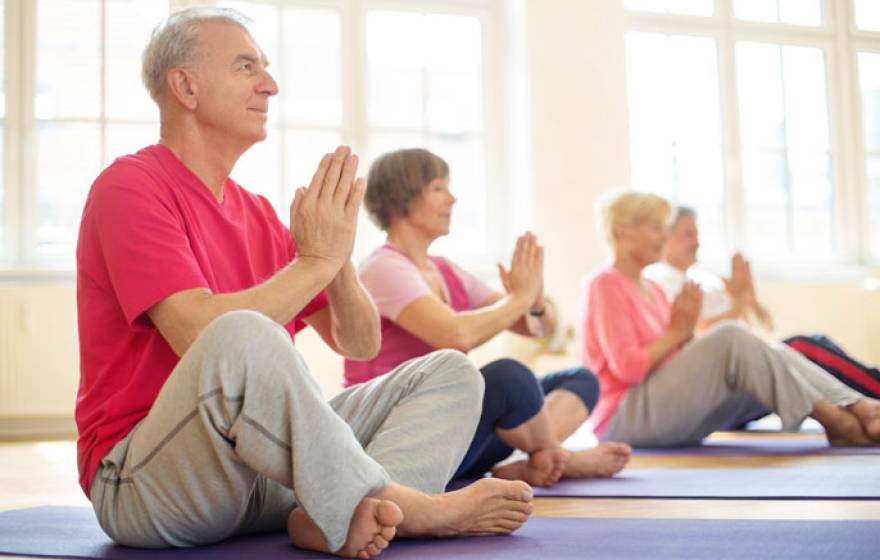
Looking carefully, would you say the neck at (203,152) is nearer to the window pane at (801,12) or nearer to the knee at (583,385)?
the knee at (583,385)

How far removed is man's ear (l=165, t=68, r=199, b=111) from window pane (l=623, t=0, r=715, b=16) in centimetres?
470

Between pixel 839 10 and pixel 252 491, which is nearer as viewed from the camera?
pixel 252 491

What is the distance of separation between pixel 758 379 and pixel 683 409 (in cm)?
25

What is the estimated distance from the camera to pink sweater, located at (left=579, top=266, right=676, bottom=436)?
313 centimetres

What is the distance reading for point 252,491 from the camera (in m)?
1.58

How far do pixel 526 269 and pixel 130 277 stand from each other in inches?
47.9

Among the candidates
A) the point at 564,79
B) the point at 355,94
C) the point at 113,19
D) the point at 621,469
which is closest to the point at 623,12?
the point at 564,79

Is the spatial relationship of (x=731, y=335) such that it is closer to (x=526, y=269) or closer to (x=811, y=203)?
(x=526, y=269)

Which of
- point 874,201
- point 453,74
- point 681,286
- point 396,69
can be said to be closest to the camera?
point 681,286

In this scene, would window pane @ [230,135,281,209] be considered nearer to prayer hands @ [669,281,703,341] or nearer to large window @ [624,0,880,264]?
large window @ [624,0,880,264]

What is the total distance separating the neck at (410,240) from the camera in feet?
8.69

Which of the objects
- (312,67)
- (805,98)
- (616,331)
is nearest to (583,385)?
(616,331)

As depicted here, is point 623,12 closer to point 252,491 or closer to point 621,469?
point 621,469

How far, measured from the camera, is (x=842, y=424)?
9.55ft
